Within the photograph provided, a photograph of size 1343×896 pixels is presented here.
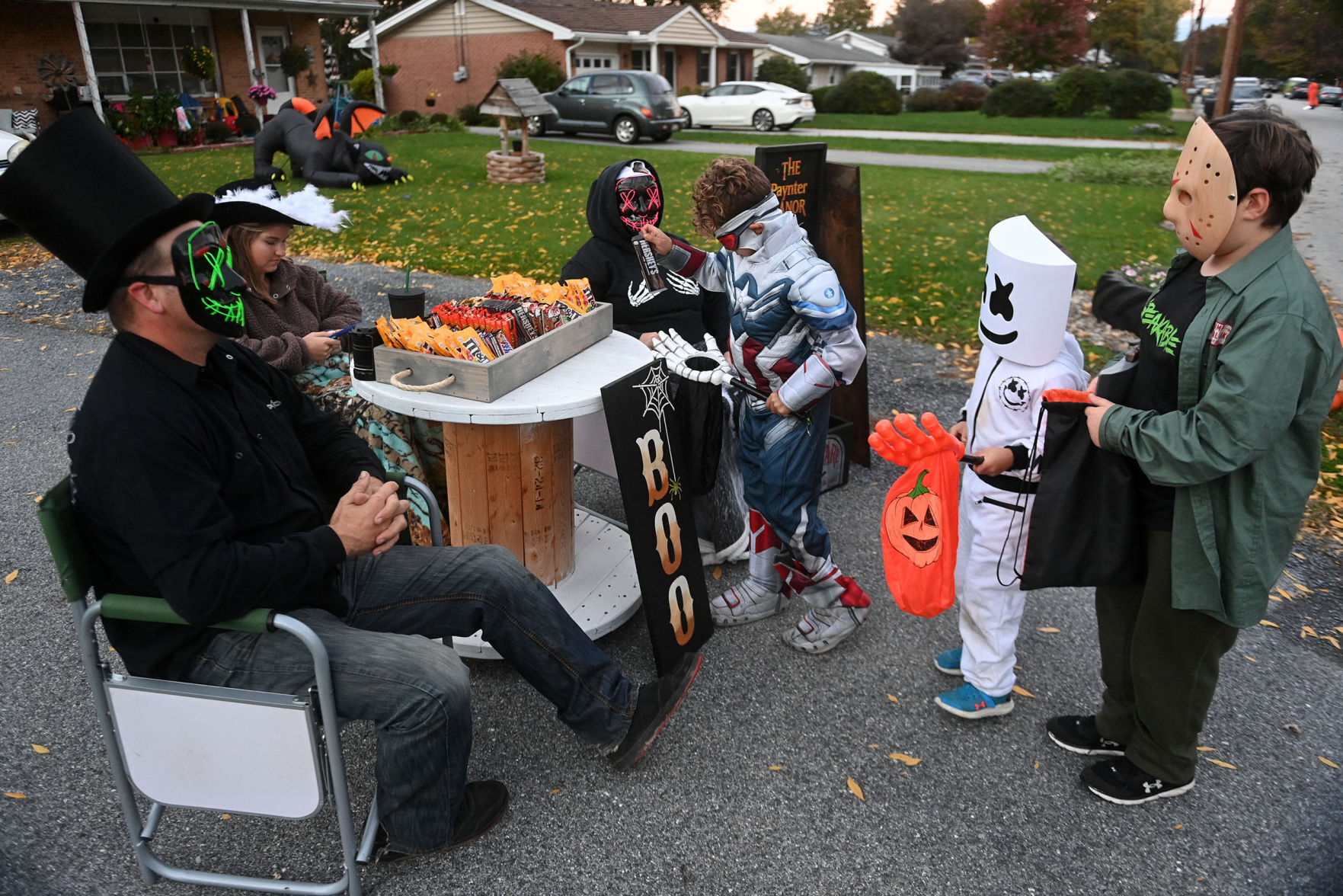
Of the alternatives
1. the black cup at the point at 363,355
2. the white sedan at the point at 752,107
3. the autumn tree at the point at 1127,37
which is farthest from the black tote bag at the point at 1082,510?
the autumn tree at the point at 1127,37

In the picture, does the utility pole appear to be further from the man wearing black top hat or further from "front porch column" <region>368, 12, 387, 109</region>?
"front porch column" <region>368, 12, 387, 109</region>

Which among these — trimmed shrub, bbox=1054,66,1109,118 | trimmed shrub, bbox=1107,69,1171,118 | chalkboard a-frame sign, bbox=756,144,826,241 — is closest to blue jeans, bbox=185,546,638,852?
chalkboard a-frame sign, bbox=756,144,826,241

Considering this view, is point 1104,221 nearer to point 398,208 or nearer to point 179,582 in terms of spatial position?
point 398,208

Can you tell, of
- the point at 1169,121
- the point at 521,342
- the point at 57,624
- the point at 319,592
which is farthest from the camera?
the point at 1169,121

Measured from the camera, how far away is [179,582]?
211 centimetres

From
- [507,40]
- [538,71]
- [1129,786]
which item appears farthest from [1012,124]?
[1129,786]

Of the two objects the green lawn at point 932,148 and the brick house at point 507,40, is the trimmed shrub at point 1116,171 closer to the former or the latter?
the green lawn at point 932,148

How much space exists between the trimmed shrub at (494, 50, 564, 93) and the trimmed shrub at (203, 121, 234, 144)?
35.1 feet

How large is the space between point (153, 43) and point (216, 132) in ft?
16.7

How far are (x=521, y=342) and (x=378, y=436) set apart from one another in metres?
0.84

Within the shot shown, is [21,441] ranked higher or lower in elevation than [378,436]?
lower

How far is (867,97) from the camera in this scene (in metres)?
35.0

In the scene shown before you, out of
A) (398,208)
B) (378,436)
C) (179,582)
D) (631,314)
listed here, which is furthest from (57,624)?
(398,208)

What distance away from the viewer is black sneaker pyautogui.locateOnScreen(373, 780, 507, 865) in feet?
8.61
